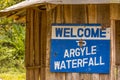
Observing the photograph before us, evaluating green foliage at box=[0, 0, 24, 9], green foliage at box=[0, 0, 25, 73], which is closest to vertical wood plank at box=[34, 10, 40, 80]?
green foliage at box=[0, 0, 25, 73]

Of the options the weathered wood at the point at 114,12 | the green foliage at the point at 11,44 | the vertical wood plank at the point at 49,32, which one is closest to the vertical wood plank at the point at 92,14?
the weathered wood at the point at 114,12

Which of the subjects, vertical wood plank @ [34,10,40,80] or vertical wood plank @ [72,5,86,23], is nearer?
vertical wood plank @ [72,5,86,23]

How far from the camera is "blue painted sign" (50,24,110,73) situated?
6.06 meters

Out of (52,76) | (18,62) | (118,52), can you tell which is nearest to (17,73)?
(18,62)

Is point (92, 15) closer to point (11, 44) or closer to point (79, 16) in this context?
point (79, 16)

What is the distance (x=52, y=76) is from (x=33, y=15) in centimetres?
152

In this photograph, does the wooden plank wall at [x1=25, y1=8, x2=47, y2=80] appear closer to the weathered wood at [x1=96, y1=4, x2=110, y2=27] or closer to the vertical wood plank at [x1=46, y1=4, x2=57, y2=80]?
the vertical wood plank at [x1=46, y1=4, x2=57, y2=80]

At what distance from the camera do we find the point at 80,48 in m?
6.09

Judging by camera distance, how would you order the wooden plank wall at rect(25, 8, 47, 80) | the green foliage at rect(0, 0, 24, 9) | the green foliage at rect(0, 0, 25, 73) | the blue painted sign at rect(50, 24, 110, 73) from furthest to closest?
the green foliage at rect(0, 0, 24, 9)
the green foliage at rect(0, 0, 25, 73)
the wooden plank wall at rect(25, 8, 47, 80)
the blue painted sign at rect(50, 24, 110, 73)

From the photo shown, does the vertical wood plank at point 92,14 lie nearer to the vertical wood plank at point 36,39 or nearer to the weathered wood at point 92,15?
the weathered wood at point 92,15

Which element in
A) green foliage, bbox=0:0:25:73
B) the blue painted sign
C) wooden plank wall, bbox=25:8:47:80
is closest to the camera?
the blue painted sign

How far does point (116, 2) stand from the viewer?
5566 mm

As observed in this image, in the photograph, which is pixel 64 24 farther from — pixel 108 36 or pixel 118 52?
pixel 118 52

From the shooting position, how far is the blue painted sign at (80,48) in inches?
239
